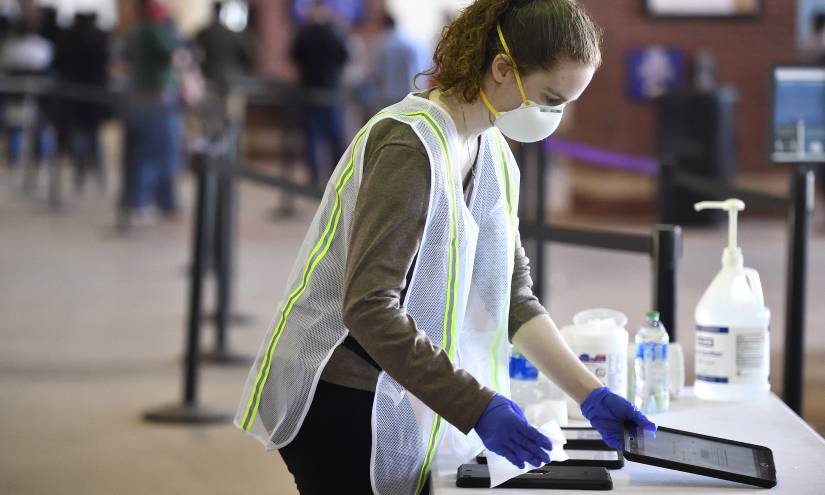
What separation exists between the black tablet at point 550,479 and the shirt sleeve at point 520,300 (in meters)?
0.33

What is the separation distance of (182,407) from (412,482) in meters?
3.08

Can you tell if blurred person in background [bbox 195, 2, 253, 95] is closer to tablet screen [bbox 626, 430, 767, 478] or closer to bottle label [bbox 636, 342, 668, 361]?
bottle label [bbox 636, 342, 668, 361]

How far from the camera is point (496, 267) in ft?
7.09

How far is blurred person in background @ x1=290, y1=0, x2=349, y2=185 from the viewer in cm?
1184

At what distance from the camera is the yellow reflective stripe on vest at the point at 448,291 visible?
6.43 ft

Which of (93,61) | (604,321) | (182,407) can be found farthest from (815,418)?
(93,61)

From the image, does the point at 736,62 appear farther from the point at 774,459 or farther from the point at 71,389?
the point at 774,459

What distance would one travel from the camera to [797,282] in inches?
137

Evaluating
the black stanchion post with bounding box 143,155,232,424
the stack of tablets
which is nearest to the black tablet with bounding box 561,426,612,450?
the stack of tablets

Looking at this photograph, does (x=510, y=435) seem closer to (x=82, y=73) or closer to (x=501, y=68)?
(x=501, y=68)

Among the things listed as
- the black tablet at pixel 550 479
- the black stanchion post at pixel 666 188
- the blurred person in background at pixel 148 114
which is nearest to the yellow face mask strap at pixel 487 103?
the black tablet at pixel 550 479

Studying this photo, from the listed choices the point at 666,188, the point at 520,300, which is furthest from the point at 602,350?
the point at 666,188

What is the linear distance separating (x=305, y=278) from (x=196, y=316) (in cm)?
294

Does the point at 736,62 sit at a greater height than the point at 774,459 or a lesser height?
greater
